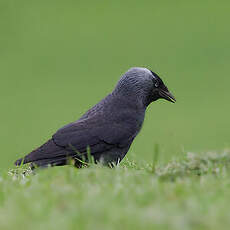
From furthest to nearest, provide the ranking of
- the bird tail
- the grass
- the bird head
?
the bird head → the bird tail → the grass

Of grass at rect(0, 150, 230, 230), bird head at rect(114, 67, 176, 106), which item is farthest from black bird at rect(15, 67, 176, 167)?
grass at rect(0, 150, 230, 230)

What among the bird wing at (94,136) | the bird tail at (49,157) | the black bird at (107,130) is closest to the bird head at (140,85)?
the black bird at (107,130)

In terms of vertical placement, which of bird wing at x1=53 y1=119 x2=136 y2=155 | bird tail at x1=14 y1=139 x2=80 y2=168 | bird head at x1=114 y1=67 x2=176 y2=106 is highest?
bird head at x1=114 y1=67 x2=176 y2=106

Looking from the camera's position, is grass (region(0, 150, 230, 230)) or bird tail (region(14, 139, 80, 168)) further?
bird tail (region(14, 139, 80, 168))

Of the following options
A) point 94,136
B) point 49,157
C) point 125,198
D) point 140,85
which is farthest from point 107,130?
point 125,198

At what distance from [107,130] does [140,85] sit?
2.91 feet

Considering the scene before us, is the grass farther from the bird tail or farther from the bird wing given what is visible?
the bird wing

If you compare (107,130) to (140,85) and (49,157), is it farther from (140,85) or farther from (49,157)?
(140,85)

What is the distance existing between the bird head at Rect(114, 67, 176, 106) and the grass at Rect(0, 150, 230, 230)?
221 centimetres

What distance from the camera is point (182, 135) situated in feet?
53.1

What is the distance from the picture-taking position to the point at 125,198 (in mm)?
4090

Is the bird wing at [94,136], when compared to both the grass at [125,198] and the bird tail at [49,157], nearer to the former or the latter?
the bird tail at [49,157]

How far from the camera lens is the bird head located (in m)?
7.50

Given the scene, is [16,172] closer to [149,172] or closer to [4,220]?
[149,172]
